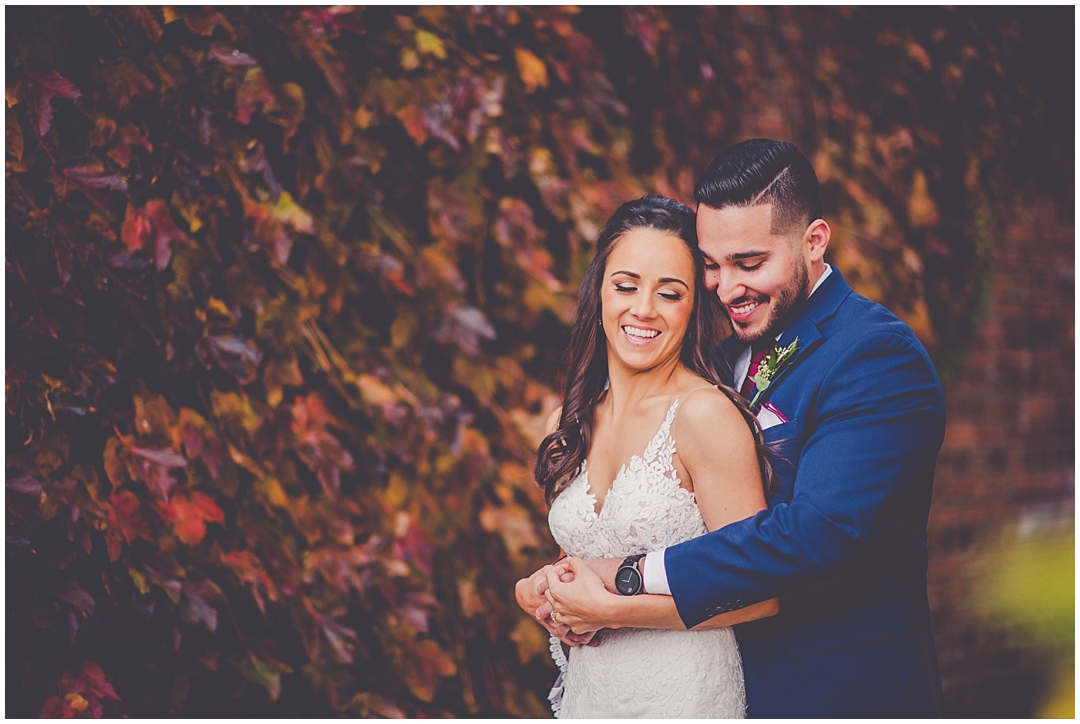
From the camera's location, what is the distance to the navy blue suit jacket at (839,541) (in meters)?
1.69

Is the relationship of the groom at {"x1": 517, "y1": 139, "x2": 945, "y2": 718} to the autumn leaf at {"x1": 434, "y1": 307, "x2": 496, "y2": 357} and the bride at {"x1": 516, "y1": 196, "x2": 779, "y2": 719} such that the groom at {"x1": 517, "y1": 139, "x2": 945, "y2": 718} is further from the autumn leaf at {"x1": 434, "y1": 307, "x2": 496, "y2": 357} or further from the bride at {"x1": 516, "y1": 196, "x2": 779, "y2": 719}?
the autumn leaf at {"x1": 434, "y1": 307, "x2": 496, "y2": 357}

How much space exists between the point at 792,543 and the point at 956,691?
3.00m

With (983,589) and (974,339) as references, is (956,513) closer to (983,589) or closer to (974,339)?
(983,589)

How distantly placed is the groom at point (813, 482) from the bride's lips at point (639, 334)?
17 cm

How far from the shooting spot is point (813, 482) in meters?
1.71

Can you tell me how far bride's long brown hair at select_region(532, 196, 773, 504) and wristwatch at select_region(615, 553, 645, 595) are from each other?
0.30m

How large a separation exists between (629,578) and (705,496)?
0.74 feet

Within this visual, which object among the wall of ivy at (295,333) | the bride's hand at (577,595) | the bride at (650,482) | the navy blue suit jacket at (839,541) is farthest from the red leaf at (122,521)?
the navy blue suit jacket at (839,541)

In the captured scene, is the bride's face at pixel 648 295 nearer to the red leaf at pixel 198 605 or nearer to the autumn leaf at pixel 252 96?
the autumn leaf at pixel 252 96

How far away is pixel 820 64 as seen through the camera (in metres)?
3.95

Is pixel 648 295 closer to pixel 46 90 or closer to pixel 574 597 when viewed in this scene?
pixel 574 597

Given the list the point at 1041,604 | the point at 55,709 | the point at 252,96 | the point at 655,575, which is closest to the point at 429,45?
the point at 252,96

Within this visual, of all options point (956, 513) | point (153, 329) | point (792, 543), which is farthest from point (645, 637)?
point (956, 513)

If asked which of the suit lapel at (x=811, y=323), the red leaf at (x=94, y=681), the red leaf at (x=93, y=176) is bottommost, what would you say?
the red leaf at (x=94, y=681)
